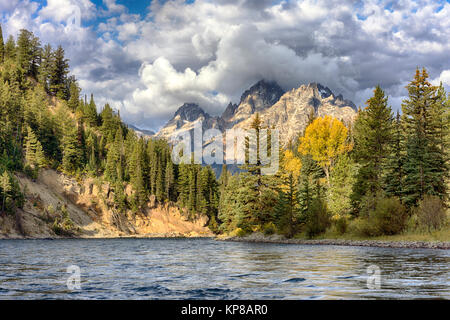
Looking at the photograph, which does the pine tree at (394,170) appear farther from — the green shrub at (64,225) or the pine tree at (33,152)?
the pine tree at (33,152)

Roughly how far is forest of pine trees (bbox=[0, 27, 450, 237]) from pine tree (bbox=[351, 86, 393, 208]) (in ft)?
0.52

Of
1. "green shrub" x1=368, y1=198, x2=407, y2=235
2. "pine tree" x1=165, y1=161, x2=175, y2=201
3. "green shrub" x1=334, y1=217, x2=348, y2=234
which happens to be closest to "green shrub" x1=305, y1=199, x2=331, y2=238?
"green shrub" x1=334, y1=217, x2=348, y2=234

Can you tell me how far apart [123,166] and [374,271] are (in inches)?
4877

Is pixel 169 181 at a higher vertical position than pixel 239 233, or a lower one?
higher

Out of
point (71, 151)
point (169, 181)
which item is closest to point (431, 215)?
point (71, 151)

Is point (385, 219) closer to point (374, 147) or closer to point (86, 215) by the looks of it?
point (374, 147)

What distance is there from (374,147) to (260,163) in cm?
2231

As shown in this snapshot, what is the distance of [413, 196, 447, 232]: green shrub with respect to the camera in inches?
1853

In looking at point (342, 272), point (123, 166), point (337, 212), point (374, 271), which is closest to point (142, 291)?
point (342, 272)

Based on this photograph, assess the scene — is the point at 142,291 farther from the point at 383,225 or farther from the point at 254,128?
the point at 254,128

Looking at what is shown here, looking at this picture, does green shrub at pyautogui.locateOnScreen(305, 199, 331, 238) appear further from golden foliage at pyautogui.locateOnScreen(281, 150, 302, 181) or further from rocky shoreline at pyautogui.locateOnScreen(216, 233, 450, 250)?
golden foliage at pyautogui.locateOnScreen(281, 150, 302, 181)

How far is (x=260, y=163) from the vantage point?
253 ft

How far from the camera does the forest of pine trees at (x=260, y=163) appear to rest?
53.9 metres
